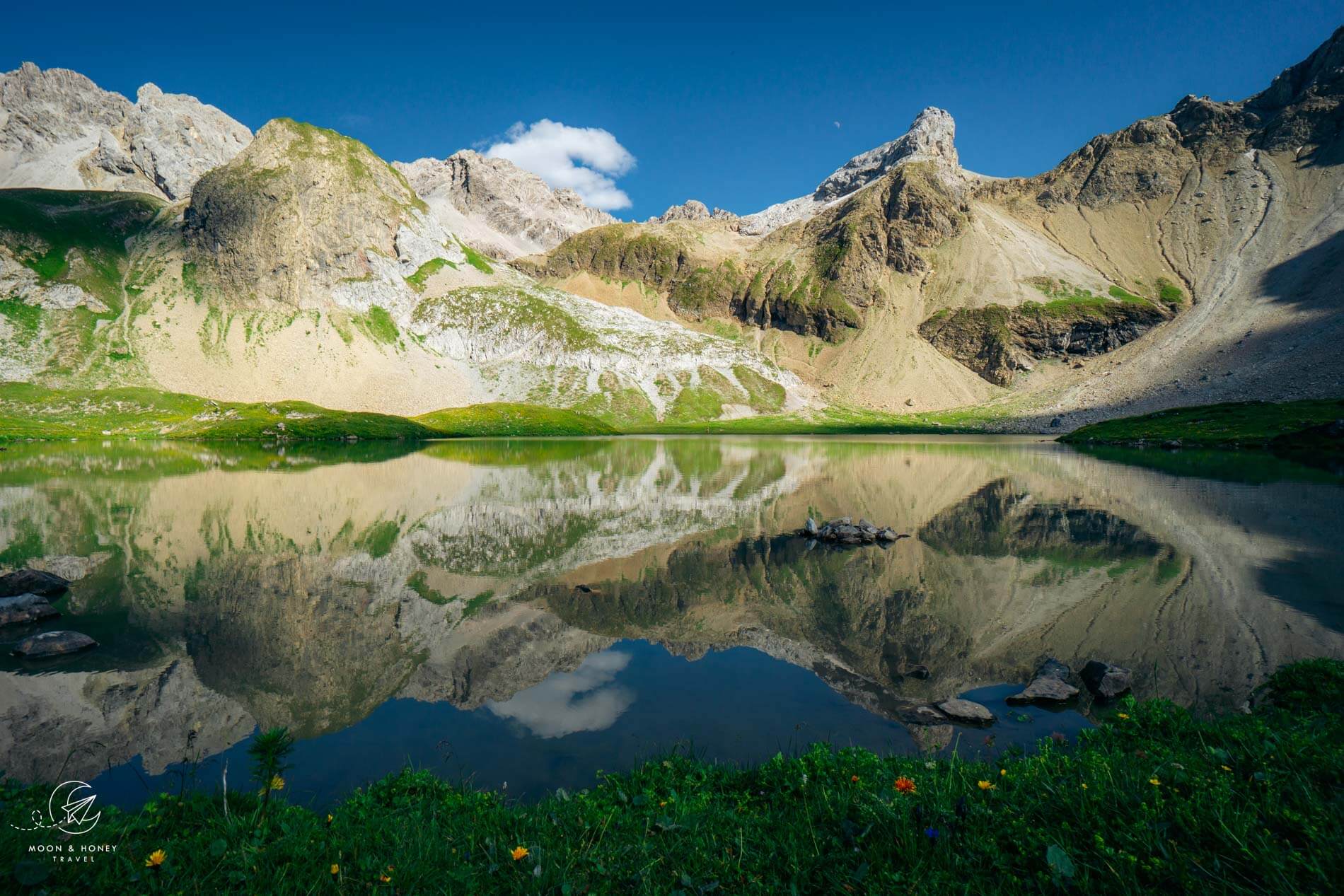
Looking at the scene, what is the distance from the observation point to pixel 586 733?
12.6m

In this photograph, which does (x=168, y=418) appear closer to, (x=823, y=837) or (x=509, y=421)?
(x=509, y=421)

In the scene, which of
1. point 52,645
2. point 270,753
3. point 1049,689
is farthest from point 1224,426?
point 52,645

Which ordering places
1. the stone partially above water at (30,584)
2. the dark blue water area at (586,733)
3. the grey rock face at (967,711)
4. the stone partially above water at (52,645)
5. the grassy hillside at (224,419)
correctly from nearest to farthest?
the dark blue water area at (586,733), the grey rock face at (967,711), the stone partially above water at (52,645), the stone partially above water at (30,584), the grassy hillside at (224,419)

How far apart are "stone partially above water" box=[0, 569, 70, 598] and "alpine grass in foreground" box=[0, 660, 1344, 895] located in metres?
18.0

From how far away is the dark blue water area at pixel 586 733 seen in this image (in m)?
10.6

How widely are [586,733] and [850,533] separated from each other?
70.6 ft

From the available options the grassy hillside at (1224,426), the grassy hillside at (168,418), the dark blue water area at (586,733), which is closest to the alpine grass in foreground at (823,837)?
the dark blue water area at (586,733)

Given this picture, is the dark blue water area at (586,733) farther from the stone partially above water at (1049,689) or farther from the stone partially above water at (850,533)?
the stone partially above water at (850,533)

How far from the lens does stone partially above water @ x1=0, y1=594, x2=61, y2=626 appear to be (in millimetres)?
17766

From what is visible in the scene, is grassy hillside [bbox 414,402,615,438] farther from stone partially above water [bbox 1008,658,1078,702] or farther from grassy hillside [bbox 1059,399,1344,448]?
stone partially above water [bbox 1008,658,1078,702]

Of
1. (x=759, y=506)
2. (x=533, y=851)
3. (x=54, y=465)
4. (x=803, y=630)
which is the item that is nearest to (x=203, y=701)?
(x=533, y=851)

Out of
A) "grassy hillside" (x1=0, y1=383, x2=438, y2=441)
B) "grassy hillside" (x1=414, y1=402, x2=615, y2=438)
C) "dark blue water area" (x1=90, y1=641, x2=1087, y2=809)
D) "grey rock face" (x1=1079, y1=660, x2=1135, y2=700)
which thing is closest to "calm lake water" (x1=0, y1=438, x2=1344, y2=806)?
"dark blue water area" (x1=90, y1=641, x2=1087, y2=809)

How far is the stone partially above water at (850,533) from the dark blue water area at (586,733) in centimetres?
1574

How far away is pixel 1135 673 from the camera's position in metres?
14.8
